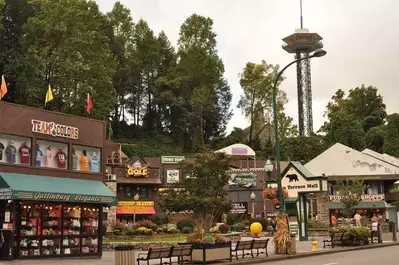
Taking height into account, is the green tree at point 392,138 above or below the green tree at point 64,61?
below

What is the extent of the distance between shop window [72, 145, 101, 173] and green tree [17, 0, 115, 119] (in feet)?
Answer: 101

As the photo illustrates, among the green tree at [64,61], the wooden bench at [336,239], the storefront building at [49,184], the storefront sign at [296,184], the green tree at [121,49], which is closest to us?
the storefront building at [49,184]

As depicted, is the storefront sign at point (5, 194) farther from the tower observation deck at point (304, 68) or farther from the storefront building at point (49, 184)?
the tower observation deck at point (304, 68)

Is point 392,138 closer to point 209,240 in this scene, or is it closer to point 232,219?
point 232,219

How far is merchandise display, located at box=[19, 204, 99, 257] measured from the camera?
949 inches

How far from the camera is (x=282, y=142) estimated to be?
292 ft

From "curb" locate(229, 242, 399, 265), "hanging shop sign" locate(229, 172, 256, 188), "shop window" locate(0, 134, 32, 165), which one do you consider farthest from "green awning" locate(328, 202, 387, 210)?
"shop window" locate(0, 134, 32, 165)

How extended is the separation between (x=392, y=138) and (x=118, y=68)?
1822 inches

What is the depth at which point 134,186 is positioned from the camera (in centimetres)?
6253

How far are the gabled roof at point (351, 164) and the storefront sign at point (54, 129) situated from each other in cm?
4799

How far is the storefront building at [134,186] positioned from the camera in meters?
61.5

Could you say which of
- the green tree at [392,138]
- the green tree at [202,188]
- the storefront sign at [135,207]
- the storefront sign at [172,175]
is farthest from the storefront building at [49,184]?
the green tree at [392,138]

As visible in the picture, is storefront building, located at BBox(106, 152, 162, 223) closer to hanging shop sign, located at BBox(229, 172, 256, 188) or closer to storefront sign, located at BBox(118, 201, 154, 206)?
storefront sign, located at BBox(118, 201, 154, 206)

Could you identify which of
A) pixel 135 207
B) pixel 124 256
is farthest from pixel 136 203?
pixel 124 256
